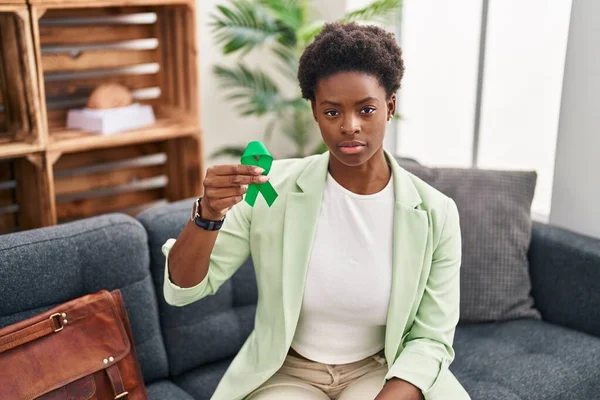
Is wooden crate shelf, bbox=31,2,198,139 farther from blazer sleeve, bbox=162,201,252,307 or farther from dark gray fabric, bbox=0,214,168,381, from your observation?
blazer sleeve, bbox=162,201,252,307

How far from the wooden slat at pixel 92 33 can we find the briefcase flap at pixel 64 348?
938 millimetres

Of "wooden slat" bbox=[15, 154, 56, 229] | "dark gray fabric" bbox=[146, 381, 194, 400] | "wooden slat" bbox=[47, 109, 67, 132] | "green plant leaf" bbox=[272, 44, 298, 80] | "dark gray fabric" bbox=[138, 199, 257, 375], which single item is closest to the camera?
"dark gray fabric" bbox=[146, 381, 194, 400]

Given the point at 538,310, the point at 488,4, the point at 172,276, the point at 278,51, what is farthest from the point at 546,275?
the point at 278,51

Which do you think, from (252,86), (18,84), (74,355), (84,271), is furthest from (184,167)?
(74,355)

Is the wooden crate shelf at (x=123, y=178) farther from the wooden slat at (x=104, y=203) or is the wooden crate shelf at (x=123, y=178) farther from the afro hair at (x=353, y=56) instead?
the afro hair at (x=353, y=56)

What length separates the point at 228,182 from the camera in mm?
1261

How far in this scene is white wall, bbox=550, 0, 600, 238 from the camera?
1.98 meters

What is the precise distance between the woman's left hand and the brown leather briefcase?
0.59 m

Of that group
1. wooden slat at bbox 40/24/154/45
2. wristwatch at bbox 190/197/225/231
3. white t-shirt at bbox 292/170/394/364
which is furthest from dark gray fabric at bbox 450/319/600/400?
wooden slat at bbox 40/24/154/45

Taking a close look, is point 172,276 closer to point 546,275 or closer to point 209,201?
point 209,201

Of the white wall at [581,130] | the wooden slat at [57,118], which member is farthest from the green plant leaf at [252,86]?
the white wall at [581,130]

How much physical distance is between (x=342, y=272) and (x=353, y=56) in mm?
435

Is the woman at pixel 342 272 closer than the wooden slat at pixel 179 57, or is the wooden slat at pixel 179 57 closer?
the woman at pixel 342 272

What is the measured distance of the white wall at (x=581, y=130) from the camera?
1.98 meters
